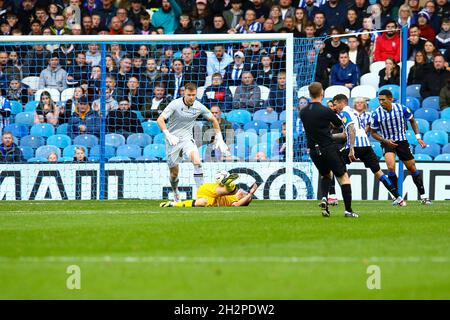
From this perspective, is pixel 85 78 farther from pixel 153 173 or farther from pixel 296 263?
pixel 296 263

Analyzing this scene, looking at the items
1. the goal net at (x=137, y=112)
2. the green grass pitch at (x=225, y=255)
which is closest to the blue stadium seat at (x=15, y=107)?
the goal net at (x=137, y=112)

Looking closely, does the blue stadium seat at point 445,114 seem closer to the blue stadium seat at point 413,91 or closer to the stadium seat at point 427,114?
the stadium seat at point 427,114

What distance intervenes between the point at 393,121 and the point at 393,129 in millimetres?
167

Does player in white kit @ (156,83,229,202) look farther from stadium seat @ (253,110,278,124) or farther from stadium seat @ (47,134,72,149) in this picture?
stadium seat @ (47,134,72,149)

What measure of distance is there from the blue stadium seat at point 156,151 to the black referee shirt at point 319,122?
8.75 metres

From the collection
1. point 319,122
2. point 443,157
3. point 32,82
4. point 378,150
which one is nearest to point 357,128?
point 443,157

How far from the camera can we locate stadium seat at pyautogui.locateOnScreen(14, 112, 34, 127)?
25328 mm

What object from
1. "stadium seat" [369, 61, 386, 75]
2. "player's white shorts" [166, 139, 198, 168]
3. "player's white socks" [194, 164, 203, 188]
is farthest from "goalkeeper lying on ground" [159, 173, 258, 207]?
"stadium seat" [369, 61, 386, 75]

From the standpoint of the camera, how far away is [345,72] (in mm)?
25734

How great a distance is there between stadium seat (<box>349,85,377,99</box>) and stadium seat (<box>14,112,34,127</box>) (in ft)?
26.5

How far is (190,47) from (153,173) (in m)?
4.48

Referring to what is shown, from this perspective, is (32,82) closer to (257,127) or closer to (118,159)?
(118,159)

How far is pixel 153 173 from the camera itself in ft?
78.6

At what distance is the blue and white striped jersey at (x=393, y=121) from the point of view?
21.1 m
